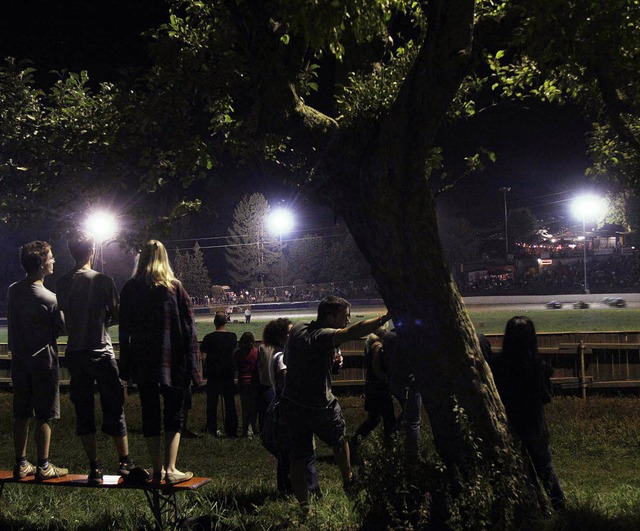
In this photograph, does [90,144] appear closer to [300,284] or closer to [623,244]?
[300,284]

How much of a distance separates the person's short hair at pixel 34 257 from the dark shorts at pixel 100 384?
82 cm

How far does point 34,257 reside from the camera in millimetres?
5680

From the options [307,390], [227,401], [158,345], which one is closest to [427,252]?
[307,390]

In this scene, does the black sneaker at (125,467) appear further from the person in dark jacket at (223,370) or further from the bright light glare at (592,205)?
the bright light glare at (592,205)

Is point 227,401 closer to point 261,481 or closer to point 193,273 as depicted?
point 261,481

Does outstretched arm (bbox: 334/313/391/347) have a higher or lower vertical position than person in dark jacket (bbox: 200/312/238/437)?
higher

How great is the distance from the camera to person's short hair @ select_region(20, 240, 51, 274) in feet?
18.6

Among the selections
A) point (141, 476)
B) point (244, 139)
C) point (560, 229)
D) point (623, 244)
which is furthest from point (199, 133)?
point (560, 229)

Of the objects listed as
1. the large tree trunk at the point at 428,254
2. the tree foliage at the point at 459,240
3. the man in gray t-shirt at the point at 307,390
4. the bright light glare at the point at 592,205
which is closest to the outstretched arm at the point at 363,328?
the man in gray t-shirt at the point at 307,390

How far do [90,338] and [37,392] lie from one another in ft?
2.66

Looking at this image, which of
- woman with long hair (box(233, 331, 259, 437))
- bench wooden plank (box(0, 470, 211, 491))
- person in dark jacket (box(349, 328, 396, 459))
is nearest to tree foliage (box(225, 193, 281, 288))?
woman with long hair (box(233, 331, 259, 437))

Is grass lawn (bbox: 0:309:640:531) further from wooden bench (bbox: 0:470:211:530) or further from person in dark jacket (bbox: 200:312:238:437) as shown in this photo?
person in dark jacket (bbox: 200:312:238:437)

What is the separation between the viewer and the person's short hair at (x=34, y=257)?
18.6ft

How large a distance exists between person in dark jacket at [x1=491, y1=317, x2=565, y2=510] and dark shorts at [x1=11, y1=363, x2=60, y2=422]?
3.73 meters
